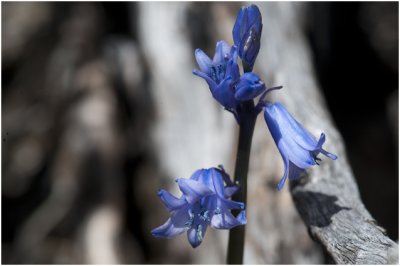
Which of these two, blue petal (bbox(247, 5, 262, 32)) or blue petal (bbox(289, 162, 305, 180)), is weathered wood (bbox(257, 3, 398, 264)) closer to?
blue petal (bbox(289, 162, 305, 180))

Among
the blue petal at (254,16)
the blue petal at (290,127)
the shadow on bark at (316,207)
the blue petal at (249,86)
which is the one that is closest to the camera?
the blue petal at (249,86)

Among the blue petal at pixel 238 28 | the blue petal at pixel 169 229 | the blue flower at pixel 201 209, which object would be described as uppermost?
the blue petal at pixel 238 28

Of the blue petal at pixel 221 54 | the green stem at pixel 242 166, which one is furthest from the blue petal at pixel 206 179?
the blue petal at pixel 221 54

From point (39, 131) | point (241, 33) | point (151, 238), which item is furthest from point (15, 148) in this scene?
point (241, 33)

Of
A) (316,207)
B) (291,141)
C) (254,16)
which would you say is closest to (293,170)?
(291,141)

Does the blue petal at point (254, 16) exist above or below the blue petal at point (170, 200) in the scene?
above

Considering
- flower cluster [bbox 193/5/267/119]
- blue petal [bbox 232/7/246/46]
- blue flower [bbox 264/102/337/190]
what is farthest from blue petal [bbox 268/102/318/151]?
blue petal [bbox 232/7/246/46]

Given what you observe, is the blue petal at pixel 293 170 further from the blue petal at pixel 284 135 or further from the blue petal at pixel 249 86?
the blue petal at pixel 249 86
